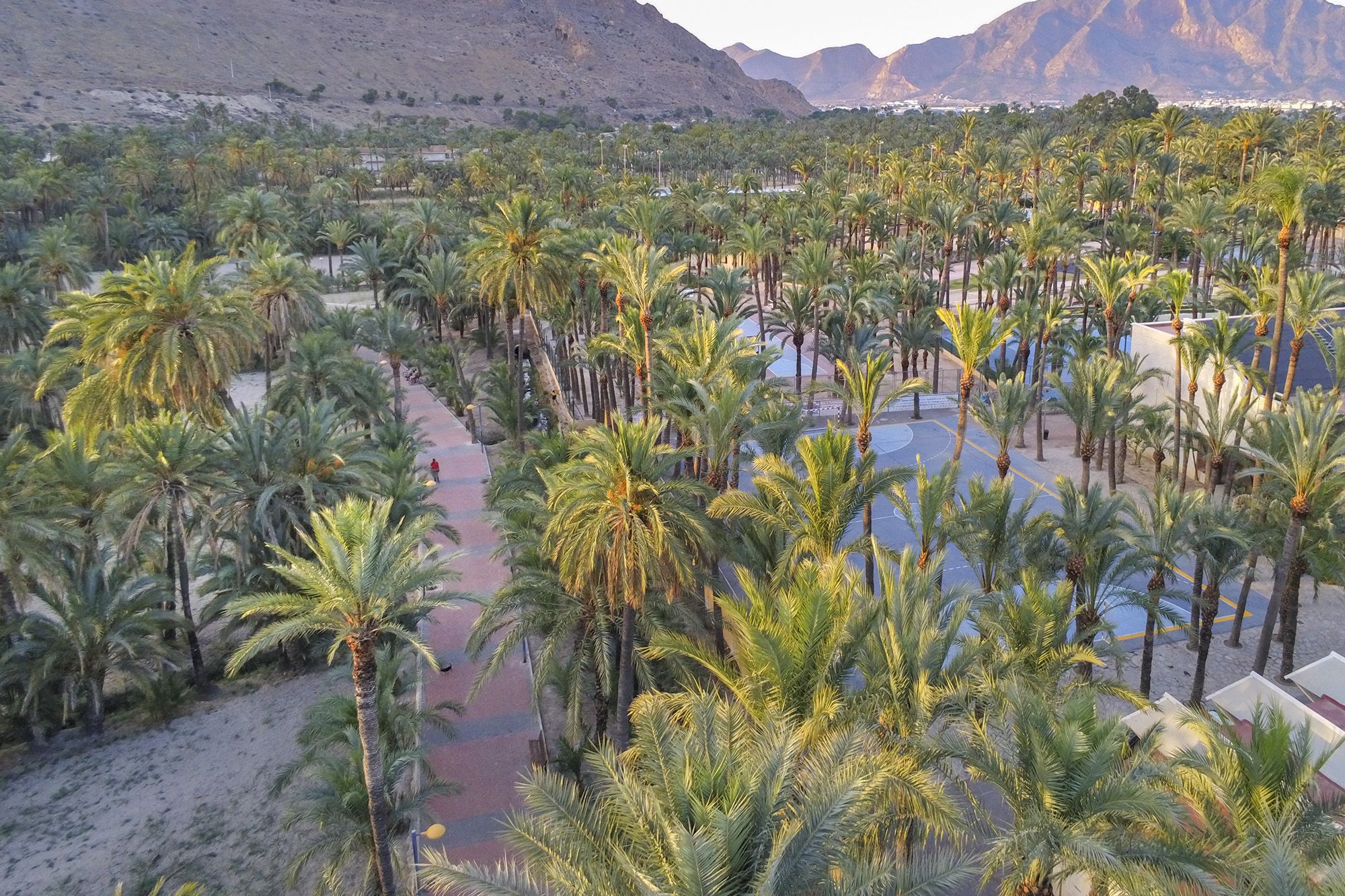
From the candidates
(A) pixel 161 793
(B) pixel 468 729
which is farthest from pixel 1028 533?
(A) pixel 161 793

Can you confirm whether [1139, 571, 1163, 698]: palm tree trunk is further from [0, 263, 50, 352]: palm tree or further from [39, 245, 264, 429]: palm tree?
[0, 263, 50, 352]: palm tree

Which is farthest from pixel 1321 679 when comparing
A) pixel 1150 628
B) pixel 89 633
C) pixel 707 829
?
pixel 89 633

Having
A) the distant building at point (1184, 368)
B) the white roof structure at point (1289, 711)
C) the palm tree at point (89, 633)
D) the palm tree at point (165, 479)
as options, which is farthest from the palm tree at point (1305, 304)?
the palm tree at point (89, 633)

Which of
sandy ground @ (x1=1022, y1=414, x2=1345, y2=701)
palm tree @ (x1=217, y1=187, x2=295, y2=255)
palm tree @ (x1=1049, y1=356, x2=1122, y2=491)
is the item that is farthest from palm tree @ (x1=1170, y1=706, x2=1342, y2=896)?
palm tree @ (x1=217, y1=187, x2=295, y2=255)

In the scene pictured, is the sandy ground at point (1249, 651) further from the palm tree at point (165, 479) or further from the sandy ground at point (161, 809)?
the palm tree at point (165, 479)

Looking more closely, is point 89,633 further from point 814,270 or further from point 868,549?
point 814,270

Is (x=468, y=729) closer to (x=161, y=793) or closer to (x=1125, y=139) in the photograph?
(x=161, y=793)

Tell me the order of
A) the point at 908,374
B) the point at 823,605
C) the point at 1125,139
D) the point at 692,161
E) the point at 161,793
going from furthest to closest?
the point at 692,161, the point at 1125,139, the point at 908,374, the point at 161,793, the point at 823,605
